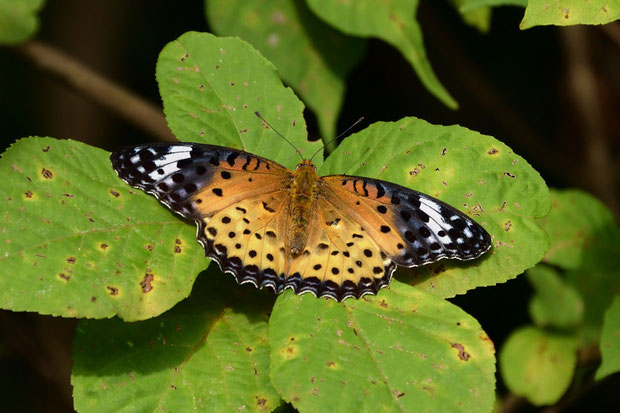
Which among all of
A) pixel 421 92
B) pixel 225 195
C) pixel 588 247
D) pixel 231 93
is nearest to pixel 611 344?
pixel 588 247

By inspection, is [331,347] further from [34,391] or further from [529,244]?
[34,391]

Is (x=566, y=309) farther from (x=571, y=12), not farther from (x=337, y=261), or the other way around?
(x=571, y=12)

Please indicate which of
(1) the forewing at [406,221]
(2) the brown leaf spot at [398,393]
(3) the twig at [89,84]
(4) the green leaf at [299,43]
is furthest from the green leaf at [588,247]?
(3) the twig at [89,84]

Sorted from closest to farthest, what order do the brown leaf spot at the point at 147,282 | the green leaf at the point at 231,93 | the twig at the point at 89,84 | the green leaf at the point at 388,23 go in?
the brown leaf spot at the point at 147,282 < the green leaf at the point at 231,93 < the green leaf at the point at 388,23 < the twig at the point at 89,84

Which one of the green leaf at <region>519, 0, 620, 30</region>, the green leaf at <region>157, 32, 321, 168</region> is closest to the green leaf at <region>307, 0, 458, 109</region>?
the green leaf at <region>157, 32, 321, 168</region>

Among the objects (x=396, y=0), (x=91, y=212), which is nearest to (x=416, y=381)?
(x=91, y=212)

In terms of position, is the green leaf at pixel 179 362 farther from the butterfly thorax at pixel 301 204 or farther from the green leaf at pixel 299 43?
the green leaf at pixel 299 43

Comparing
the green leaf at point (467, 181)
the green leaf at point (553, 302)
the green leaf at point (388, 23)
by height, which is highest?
the green leaf at point (388, 23)
